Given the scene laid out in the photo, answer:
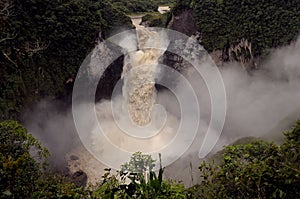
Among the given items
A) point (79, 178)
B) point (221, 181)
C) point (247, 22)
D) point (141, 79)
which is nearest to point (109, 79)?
point (141, 79)

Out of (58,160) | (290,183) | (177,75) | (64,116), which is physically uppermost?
(177,75)

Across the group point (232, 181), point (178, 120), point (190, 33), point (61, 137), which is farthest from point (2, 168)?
point (190, 33)

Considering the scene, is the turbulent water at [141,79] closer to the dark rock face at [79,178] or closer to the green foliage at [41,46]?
the green foliage at [41,46]

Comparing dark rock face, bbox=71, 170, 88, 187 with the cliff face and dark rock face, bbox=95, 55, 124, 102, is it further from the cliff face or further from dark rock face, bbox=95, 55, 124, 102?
the cliff face

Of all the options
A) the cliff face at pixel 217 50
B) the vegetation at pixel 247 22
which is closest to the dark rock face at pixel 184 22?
the cliff face at pixel 217 50

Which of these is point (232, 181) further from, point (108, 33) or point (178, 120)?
point (108, 33)

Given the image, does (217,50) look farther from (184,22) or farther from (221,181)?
(221,181)
